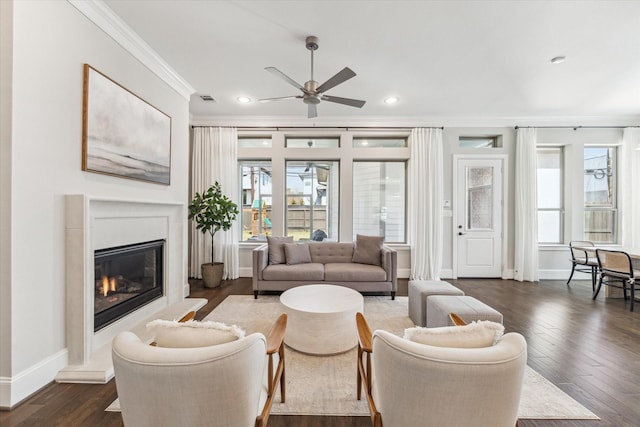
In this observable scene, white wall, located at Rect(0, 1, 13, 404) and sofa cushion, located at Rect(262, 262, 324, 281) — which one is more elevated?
white wall, located at Rect(0, 1, 13, 404)

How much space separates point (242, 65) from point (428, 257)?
4278 millimetres

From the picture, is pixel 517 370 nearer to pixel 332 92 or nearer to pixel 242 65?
pixel 242 65

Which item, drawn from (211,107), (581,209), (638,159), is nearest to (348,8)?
(211,107)

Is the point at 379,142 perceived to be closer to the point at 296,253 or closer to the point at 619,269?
the point at 296,253

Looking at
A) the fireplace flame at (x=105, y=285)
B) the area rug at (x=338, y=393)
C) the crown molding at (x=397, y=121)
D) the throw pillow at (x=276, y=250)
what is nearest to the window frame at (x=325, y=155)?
the crown molding at (x=397, y=121)

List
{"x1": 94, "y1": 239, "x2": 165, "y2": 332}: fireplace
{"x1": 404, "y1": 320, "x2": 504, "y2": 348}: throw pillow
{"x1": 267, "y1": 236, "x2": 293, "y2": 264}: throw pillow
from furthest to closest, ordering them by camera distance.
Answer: {"x1": 267, "y1": 236, "x2": 293, "y2": 264}: throw pillow, {"x1": 94, "y1": 239, "x2": 165, "y2": 332}: fireplace, {"x1": 404, "y1": 320, "x2": 504, "y2": 348}: throw pillow

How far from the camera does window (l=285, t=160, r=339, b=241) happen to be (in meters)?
5.48

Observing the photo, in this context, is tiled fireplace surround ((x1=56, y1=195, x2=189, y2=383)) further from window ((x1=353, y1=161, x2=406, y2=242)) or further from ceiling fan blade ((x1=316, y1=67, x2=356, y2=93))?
window ((x1=353, y1=161, x2=406, y2=242))

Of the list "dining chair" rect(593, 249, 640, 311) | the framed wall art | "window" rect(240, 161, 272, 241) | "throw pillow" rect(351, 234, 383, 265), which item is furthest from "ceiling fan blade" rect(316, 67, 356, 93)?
"dining chair" rect(593, 249, 640, 311)

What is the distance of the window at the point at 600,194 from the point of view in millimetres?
5227

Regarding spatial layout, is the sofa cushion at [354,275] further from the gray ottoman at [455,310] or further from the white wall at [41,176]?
the white wall at [41,176]

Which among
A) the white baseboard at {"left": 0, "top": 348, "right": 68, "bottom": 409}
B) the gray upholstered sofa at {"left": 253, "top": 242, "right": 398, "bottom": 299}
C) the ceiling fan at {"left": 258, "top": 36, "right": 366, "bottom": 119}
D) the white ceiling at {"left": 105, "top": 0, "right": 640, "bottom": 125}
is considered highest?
the white ceiling at {"left": 105, "top": 0, "right": 640, "bottom": 125}

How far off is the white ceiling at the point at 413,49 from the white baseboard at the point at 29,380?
292cm

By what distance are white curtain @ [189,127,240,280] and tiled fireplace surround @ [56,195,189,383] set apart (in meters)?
1.93
